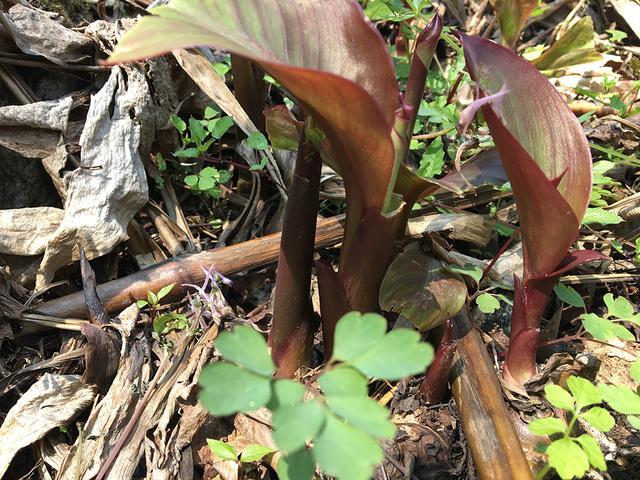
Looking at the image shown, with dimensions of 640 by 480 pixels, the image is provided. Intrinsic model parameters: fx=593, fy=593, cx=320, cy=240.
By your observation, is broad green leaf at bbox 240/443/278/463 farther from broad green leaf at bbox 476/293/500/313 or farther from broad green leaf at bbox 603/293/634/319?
broad green leaf at bbox 603/293/634/319

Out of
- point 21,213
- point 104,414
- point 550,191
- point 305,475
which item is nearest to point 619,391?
point 550,191

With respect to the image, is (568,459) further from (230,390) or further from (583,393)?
(230,390)

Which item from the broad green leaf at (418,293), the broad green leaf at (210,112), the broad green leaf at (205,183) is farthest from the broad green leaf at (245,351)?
the broad green leaf at (210,112)

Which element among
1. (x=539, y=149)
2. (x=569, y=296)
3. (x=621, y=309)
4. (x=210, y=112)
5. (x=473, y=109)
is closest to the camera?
(x=473, y=109)

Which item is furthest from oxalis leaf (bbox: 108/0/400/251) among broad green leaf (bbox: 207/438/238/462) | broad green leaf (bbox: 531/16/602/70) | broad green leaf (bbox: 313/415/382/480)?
broad green leaf (bbox: 531/16/602/70)

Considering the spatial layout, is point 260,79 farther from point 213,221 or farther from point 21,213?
point 21,213

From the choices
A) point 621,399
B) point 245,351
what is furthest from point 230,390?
point 621,399

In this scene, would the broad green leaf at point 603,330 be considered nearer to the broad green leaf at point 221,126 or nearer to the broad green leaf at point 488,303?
the broad green leaf at point 488,303
